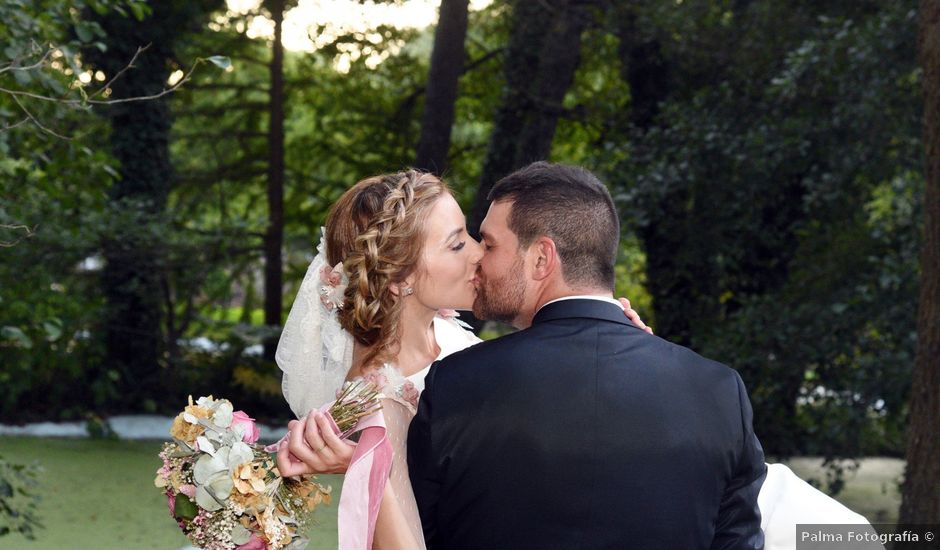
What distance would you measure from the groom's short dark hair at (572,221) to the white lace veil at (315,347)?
82 cm

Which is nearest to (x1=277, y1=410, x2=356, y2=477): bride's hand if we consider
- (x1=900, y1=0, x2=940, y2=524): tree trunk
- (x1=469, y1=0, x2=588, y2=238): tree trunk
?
(x1=900, y1=0, x2=940, y2=524): tree trunk

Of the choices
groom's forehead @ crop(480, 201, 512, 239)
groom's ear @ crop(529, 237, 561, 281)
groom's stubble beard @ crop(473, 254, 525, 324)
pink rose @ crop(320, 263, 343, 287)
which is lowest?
pink rose @ crop(320, 263, 343, 287)

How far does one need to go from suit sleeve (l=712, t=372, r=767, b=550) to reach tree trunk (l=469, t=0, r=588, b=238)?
8356 millimetres

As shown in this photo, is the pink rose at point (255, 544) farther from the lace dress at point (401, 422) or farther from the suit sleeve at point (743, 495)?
the suit sleeve at point (743, 495)

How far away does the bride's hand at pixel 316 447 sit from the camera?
2705 millimetres

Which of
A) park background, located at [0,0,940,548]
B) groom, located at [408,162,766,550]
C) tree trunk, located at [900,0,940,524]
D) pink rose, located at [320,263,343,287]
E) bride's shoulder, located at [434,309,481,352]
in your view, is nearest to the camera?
groom, located at [408,162,766,550]

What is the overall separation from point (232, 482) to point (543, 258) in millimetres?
967

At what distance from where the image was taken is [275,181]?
16.0m

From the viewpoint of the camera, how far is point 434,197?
130 inches

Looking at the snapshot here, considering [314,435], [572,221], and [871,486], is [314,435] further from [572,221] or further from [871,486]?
[871,486]

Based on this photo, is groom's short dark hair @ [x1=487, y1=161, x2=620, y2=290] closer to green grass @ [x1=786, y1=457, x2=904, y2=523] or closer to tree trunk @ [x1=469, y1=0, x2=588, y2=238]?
tree trunk @ [x1=469, y1=0, x2=588, y2=238]

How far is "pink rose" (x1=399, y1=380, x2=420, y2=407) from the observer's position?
313 cm

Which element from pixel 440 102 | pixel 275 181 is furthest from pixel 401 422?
pixel 275 181

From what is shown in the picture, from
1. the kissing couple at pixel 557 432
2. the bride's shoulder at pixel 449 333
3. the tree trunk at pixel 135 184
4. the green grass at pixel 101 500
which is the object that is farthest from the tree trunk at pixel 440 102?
the kissing couple at pixel 557 432
